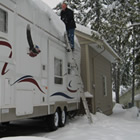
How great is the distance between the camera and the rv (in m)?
5.48

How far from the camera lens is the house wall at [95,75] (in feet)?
37.7

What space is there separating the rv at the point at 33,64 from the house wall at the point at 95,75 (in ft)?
6.88

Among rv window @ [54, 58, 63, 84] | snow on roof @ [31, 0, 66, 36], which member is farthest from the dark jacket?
rv window @ [54, 58, 63, 84]

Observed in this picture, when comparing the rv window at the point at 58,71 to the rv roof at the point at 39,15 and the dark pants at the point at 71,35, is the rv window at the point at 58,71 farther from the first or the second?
the dark pants at the point at 71,35

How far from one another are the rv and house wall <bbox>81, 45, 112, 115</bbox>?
82.6 inches

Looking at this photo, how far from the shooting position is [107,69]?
15.8 meters

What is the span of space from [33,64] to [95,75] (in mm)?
6281

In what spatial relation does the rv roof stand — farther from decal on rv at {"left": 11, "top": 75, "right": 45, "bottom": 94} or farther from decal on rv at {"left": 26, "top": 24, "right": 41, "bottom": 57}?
decal on rv at {"left": 11, "top": 75, "right": 45, "bottom": 94}

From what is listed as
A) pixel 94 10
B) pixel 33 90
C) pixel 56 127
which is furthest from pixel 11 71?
pixel 94 10

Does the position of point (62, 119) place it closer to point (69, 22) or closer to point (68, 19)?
point (69, 22)

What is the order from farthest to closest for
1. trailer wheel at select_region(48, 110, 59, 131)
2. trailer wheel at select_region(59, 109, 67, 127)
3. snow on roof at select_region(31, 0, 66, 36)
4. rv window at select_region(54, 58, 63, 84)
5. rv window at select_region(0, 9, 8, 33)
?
1. trailer wheel at select_region(59, 109, 67, 127)
2. rv window at select_region(54, 58, 63, 84)
3. trailer wheel at select_region(48, 110, 59, 131)
4. snow on roof at select_region(31, 0, 66, 36)
5. rv window at select_region(0, 9, 8, 33)

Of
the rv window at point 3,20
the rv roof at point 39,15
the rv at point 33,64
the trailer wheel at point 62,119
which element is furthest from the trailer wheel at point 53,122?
the rv window at point 3,20

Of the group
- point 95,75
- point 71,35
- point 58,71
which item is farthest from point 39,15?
point 95,75

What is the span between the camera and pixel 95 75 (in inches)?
491
